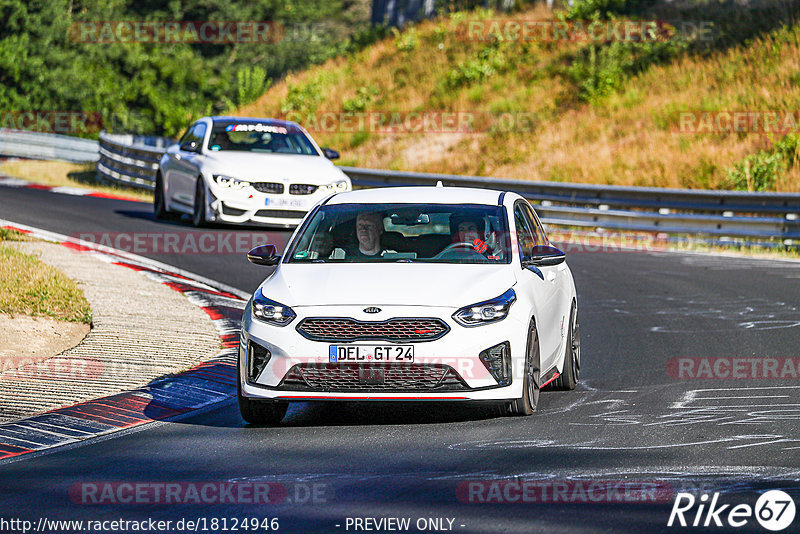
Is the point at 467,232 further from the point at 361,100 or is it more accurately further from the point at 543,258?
the point at 361,100

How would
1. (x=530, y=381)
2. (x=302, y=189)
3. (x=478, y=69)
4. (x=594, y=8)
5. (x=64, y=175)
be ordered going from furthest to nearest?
(x=594, y=8) < (x=478, y=69) < (x=64, y=175) < (x=302, y=189) < (x=530, y=381)

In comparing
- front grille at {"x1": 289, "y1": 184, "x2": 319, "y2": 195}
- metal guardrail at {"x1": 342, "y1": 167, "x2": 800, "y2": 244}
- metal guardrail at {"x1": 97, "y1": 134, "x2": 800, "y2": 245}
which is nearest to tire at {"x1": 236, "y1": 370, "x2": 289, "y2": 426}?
front grille at {"x1": 289, "y1": 184, "x2": 319, "y2": 195}

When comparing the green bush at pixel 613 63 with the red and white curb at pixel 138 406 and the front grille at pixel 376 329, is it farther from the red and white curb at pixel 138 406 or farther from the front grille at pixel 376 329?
the front grille at pixel 376 329

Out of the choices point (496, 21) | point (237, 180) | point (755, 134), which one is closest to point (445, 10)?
point (496, 21)

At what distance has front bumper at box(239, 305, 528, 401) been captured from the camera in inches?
319

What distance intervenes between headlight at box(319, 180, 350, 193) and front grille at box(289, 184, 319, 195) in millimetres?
119

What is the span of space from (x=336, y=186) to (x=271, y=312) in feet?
37.7

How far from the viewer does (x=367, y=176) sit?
26938 millimetres

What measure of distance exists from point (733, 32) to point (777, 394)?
2859 centimetres

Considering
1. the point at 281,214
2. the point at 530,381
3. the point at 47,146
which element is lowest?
the point at 47,146

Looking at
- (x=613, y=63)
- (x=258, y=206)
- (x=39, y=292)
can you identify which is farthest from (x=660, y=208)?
(x=613, y=63)

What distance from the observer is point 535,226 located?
10.5 metres

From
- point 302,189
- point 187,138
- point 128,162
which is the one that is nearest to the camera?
point 302,189

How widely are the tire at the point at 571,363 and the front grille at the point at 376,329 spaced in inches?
75.4
